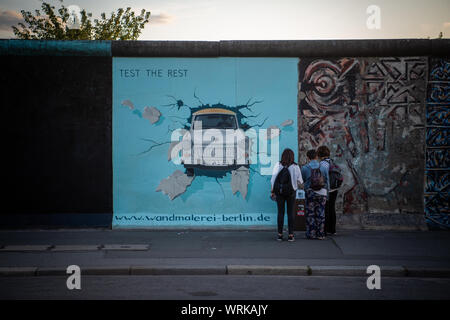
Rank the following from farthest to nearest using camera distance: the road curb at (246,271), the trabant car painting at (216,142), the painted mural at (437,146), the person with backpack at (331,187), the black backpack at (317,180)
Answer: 1. the trabant car painting at (216,142)
2. the painted mural at (437,146)
3. the person with backpack at (331,187)
4. the black backpack at (317,180)
5. the road curb at (246,271)

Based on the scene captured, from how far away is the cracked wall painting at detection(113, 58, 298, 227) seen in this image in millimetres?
13453

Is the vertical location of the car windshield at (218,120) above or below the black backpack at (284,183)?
above

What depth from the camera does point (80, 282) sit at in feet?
28.3

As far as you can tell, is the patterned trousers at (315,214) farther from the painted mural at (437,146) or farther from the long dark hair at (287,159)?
the painted mural at (437,146)

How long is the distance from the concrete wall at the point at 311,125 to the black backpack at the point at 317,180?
1.58 m

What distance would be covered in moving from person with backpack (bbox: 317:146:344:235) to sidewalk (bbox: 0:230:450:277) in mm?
299

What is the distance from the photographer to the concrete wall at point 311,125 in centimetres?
1334

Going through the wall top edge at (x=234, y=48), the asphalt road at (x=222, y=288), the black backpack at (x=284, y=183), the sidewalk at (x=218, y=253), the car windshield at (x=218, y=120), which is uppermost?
the wall top edge at (x=234, y=48)

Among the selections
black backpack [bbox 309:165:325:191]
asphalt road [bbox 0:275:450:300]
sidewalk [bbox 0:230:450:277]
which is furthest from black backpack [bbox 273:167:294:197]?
asphalt road [bbox 0:275:450:300]

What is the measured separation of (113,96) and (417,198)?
7388 mm

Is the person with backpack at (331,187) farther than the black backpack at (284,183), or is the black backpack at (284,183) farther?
the person with backpack at (331,187)

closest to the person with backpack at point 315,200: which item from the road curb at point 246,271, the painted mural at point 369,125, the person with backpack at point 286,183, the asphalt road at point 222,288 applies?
the person with backpack at point 286,183

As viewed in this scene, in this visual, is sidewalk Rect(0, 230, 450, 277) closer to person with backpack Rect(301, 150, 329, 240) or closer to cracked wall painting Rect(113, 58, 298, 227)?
person with backpack Rect(301, 150, 329, 240)
